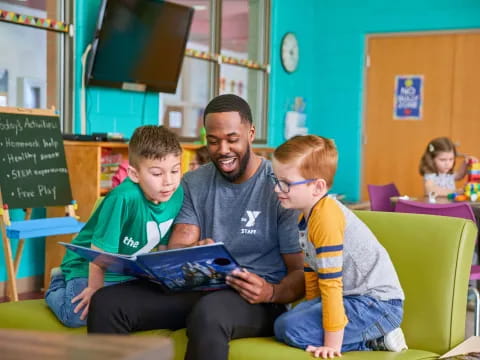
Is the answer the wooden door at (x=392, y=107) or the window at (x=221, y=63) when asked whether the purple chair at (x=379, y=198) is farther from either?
the wooden door at (x=392, y=107)

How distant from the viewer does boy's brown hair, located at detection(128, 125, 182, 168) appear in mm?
2293

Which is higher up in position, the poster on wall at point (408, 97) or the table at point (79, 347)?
A: the poster on wall at point (408, 97)

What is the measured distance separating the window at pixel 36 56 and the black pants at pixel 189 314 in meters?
2.87

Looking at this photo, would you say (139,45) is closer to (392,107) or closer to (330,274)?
(392,107)

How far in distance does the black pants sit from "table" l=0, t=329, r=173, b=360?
45.6 inches

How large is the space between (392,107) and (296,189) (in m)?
6.23

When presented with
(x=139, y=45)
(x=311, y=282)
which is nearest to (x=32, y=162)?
(x=139, y=45)

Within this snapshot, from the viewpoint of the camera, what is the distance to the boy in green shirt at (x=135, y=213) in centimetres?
228

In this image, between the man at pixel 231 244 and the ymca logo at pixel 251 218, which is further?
the ymca logo at pixel 251 218

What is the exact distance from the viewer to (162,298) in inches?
89.8

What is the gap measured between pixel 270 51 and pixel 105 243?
222 inches

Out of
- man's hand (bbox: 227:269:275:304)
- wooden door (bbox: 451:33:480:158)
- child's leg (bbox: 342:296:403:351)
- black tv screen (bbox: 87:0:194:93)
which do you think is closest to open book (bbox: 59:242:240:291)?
man's hand (bbox: 227:269:275:304)

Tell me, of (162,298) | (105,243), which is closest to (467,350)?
(162,298)

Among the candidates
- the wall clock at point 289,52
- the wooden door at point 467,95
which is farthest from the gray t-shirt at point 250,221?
the wooden door at point 467,95
